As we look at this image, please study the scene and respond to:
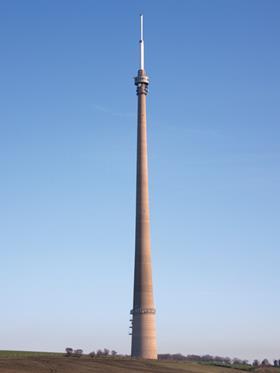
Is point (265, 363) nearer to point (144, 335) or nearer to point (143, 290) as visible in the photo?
point (144, 335)

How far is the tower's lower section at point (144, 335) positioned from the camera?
101 m

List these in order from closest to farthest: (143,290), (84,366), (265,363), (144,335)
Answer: (84,366), (143,290), (144,335), (265,363)

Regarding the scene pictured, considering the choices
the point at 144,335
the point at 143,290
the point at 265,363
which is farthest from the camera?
the point at 265,363

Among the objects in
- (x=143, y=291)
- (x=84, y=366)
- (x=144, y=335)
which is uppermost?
(x=143, y=291)

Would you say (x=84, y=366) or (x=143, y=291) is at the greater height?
(x=143, y=291)

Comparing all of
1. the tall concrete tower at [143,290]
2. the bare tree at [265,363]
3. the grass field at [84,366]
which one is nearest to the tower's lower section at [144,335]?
the tall concrete tower at [143,290]

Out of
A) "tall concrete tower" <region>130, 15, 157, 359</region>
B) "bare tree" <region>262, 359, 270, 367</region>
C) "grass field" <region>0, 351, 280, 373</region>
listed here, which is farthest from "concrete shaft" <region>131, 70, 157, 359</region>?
"bare tree" <region>262, 359, 270, 367</region>

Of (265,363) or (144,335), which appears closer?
(144,335)

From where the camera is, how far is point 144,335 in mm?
102000

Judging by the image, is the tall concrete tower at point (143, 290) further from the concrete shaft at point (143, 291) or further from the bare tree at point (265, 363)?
the bare tree at point (265, 363)

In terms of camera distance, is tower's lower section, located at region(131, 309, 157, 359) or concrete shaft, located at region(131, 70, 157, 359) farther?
concrete shaft, located at region(131, 70, 157, 359)

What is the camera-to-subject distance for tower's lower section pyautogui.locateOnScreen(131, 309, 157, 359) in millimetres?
101062

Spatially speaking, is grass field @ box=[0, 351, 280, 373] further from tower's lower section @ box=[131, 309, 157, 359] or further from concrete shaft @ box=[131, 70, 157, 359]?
concrete shaft @ box=[131, 70, 157, 359]

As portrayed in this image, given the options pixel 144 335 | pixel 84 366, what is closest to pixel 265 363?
pixel 144 335
